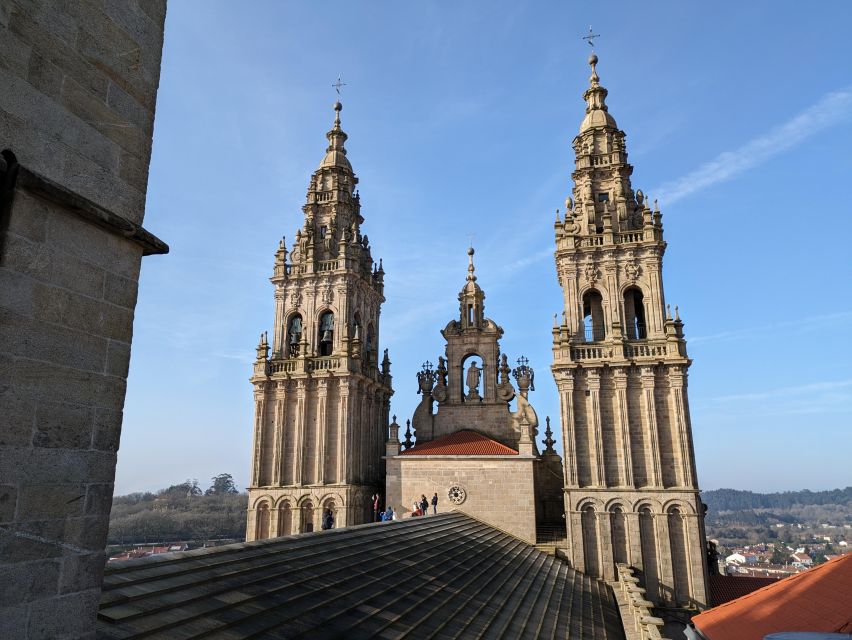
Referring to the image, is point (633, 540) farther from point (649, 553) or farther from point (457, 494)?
point (457, 494)

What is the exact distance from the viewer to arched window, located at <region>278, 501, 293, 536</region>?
29484mm

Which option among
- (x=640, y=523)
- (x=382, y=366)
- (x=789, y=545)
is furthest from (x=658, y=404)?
(x=789, y=545)

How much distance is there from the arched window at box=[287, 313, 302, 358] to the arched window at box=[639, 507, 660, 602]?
750 inches

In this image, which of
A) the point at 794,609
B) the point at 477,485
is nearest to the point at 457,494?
the point at 477,485

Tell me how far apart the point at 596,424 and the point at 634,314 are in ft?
19.8

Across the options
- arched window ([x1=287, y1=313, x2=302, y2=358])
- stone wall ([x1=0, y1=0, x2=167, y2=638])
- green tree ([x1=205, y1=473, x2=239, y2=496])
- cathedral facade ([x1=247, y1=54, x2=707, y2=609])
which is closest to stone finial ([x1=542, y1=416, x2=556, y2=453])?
cathedral facade ([x1=247, y1=54, x2=707, y2=609])

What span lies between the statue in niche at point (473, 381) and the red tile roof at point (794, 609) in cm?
1864

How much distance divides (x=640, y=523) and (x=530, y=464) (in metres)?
5.14

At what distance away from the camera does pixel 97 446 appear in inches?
154

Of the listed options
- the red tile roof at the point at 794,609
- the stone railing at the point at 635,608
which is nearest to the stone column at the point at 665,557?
the stone railing at the point at 635,608

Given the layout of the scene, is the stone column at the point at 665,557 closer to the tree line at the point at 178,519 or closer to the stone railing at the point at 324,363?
the stone railing at the point at 324,363

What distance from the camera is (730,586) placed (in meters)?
25.3

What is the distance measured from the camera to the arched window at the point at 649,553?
23.4 m

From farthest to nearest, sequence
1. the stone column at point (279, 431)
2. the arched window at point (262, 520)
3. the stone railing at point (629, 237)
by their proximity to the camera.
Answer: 1. the stone column at point (279, 431)
2. the arched window at point (262, 520)
3. the stone railing at point (629, 237)
